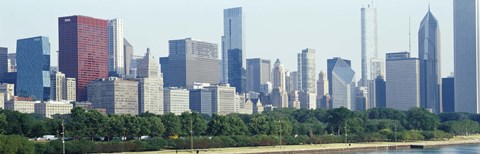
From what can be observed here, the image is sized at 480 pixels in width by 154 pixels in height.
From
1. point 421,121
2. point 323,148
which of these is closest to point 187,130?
point 323,148

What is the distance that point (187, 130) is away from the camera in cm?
12081

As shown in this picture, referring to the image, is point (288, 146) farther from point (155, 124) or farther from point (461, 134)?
point (461, 134)

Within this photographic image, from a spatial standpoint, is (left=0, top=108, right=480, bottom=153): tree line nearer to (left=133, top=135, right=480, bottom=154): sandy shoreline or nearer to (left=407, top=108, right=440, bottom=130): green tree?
(left=407, top=108, right=440, bottom=130): green tree

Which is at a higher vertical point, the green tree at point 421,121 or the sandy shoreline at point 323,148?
the green tree at point 421,121

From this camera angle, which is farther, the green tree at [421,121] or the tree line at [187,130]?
the green tree at [421,121]

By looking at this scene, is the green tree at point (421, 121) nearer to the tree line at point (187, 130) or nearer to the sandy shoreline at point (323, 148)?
the tree line at point (187, 130)

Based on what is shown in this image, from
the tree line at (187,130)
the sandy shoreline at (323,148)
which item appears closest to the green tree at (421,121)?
the tree line at (187,130)

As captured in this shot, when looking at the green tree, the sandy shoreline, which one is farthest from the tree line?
the sandy shoreline

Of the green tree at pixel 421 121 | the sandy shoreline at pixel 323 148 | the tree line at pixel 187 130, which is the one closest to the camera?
the tree line at pixel 187 130

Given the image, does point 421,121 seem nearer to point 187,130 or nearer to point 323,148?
point 323,148

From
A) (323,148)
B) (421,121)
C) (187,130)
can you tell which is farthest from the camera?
(421,121)

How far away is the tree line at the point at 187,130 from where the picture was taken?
103m

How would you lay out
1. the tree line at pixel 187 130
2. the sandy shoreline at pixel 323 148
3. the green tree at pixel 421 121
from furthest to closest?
1. the green tree at pixel 421 121
2. the sandy shoreline at pixel 323 148
3. the tree line at pixel 187 130

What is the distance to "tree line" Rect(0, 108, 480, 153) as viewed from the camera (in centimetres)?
10325
